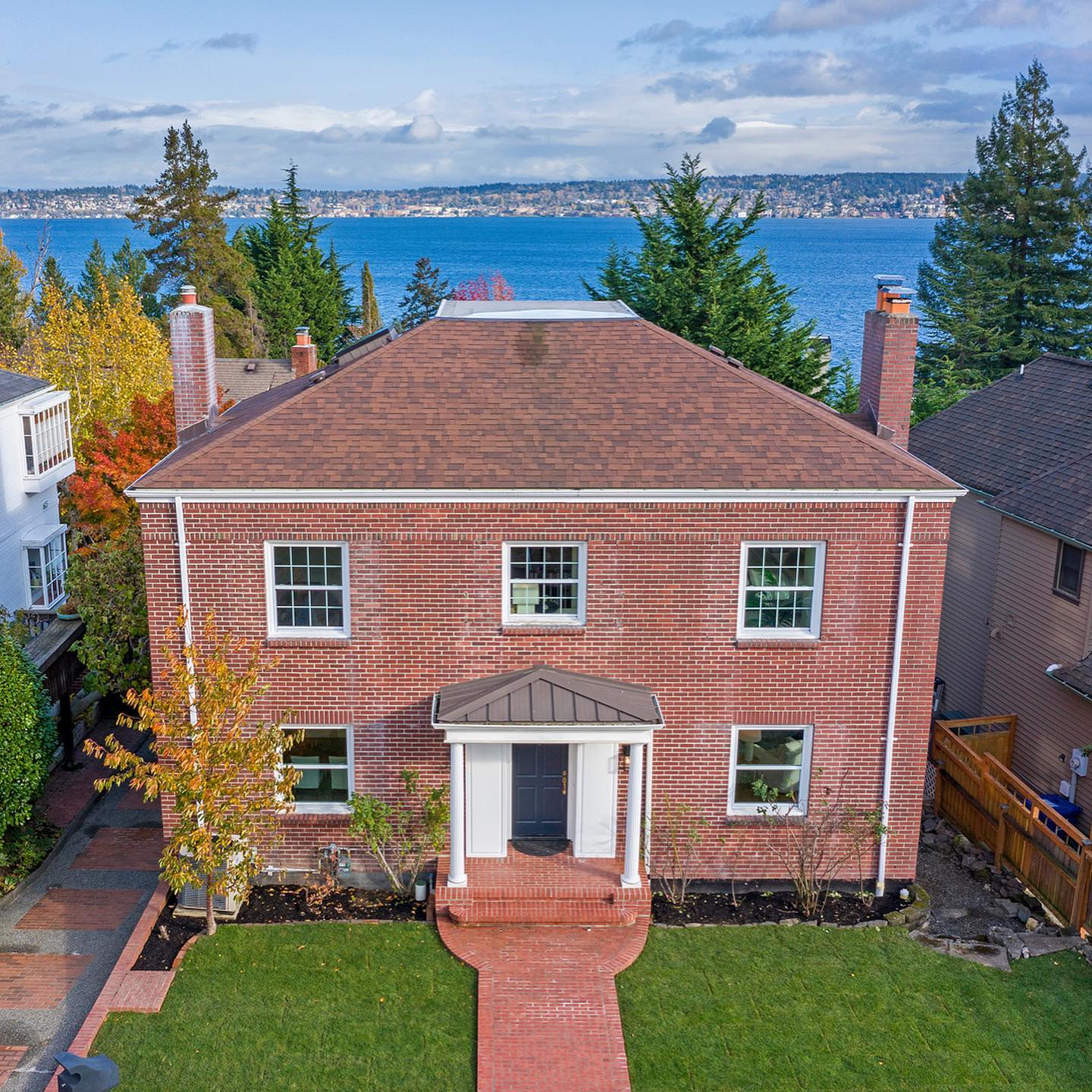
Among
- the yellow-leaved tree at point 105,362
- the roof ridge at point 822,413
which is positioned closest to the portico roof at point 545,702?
the roof ridge at point 822,413

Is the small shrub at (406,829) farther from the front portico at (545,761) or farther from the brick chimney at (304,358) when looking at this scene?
the brick chimney at (304,358)

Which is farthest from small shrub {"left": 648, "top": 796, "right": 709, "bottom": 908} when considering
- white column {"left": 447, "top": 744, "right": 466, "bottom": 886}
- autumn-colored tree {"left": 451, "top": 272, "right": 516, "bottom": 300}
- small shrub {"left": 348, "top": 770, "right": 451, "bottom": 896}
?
autumn-colored tree {"left": 451, "top": 272, "right": 516, "bottom": 300}

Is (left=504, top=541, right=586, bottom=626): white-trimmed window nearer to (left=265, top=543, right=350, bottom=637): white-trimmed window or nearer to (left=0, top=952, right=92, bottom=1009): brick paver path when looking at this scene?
(left=265, top=543, right=350, bottom=637): white-trimmed window

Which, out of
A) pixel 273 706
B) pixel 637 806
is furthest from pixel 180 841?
pixel 637 806

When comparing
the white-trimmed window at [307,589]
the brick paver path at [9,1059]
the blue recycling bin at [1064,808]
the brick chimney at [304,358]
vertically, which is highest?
the brick chimney at [304,358]

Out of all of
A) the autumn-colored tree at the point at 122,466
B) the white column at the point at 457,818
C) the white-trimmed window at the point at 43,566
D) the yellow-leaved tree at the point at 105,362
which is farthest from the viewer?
the yellow-leaved tree at the point at 105,362

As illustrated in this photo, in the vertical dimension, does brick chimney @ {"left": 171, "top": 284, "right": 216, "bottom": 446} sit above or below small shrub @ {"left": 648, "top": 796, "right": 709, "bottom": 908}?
above
